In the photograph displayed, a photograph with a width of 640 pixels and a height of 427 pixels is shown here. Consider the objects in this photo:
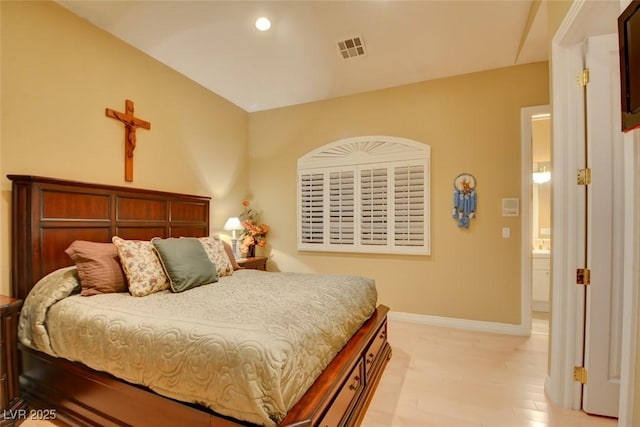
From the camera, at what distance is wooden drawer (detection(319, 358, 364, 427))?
138cm

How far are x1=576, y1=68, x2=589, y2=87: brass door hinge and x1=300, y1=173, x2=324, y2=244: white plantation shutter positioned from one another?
2.77 metres

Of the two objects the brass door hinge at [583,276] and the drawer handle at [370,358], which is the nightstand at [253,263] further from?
the brass door hinge at [583,276]

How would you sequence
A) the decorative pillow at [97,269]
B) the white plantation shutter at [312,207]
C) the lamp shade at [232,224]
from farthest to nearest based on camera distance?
the white plantation shutter at [312,207] < the lamp shade at [232,224] < the decorative pillow at [97,269]

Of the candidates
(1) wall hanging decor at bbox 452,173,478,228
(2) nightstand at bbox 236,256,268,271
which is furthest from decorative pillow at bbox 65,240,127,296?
(1) wall hanging decor at bbox 452,173,478,228

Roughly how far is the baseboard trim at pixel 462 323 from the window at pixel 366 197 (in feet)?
2.59

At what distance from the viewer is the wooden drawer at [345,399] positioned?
1.38 meters

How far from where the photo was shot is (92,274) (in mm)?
1977

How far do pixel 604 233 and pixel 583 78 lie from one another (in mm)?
1002

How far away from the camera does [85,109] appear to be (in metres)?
2.54

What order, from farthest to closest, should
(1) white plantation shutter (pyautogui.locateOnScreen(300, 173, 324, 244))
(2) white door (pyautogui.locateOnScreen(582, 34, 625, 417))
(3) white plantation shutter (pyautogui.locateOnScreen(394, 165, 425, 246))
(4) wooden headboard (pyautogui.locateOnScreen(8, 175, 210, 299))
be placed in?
(1) white plantation shutter (pyautogui.locateOnScreen(300, 173, 324, 244)) < (3) white plantation shutter (pyautogui.locateOnScreen(394, 165, 425, 246)) < (4) wooden headboard (pyautogui.locateOnScreen(8, 175, 210, 299)) < (2) white door (pyautogui.locateOnScreen(582, 34, 625, 417))

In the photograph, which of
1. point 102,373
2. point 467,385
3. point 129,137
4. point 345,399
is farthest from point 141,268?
point 467,385

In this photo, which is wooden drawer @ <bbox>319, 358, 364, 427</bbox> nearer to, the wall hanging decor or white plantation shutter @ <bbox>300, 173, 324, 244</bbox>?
the wall hanging decor

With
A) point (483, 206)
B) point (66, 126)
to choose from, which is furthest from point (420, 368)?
point (66, 126)

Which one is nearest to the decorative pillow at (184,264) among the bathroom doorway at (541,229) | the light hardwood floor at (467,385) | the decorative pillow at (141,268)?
the decorative pillow at (141,268)
